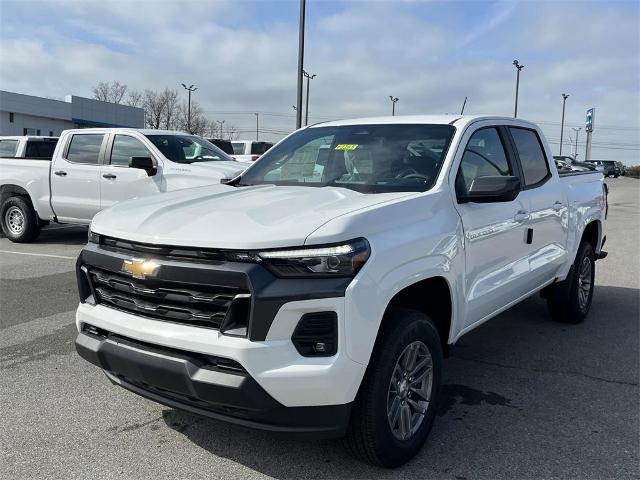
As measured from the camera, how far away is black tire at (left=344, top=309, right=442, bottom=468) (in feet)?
9.24

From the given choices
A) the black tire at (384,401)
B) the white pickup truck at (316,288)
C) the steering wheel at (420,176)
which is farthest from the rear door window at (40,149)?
the black tire at (384,401)

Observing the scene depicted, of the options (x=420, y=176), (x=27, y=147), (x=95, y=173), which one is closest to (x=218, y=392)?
(x=420, y=176)

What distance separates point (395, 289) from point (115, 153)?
830 cm

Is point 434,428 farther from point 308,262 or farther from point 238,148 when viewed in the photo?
point 238,148

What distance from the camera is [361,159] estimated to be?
162 inches

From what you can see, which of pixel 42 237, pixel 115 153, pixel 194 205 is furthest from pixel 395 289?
pixel 42 237

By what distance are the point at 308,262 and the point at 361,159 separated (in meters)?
1.62

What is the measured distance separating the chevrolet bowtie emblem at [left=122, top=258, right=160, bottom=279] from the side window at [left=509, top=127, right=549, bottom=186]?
10.1ft

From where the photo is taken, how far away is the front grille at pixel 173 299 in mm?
2709

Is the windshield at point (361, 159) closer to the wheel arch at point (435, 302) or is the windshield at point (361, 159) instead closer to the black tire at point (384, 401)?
the wheel arch at point (435, 302)

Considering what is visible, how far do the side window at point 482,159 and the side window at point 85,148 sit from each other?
7.68 metres

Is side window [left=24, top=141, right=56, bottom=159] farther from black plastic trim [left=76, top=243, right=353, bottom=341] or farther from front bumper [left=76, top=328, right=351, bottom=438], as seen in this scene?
black plastic trim [left=76, top=243, right=353, bottom=341]

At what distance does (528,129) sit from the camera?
5.18 metres

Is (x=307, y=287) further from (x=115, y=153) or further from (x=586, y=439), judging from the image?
A: (x=115, y=153)
